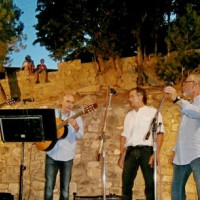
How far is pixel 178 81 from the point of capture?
15.6 metres

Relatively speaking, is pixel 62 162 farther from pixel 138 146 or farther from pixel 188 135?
pixel 188 135

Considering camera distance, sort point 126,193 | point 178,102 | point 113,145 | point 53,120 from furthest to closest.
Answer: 1. point 113,145
2. point 126,193
3. point 53,120
4. point 178,102

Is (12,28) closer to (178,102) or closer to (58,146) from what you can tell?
(58,146)

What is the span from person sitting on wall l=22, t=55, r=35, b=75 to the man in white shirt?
16.4 metres

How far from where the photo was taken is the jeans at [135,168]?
559 cm

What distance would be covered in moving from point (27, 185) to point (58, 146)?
10.4 ft

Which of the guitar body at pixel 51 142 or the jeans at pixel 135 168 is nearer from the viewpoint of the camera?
the jeans at pixel 135 168

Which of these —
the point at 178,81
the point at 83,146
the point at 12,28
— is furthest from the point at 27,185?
the point at 12,28

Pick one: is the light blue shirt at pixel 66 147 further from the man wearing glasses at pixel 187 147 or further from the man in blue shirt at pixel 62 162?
the man wearing glasses at pixel 187 147

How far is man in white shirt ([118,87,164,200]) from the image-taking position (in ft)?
18.4

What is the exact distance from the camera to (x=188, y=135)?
4.91 metres

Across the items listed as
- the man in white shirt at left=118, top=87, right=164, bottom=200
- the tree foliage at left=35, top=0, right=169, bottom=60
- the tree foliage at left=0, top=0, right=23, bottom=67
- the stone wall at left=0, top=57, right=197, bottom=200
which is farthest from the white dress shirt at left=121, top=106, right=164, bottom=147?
the tree foliage at left=0, top=0, right=23, bottom=67

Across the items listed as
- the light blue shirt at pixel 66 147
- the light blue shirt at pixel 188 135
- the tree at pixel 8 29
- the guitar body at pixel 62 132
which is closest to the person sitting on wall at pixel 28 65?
the tree at pixel 8 29

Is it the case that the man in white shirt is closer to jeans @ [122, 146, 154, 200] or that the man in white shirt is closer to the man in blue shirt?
jeans @ [122, 146, 154, 200]
